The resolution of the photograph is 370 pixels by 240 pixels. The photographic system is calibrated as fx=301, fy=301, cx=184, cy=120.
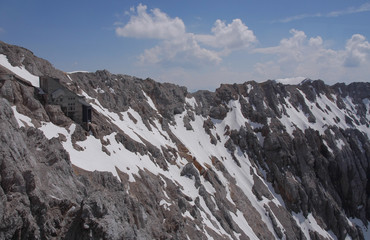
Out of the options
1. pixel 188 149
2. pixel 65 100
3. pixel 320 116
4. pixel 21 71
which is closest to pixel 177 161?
pixel 188 149

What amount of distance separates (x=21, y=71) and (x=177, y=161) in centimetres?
3304

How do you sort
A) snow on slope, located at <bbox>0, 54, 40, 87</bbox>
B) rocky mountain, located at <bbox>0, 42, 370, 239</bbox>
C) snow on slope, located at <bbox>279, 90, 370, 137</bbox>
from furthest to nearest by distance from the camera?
snow on slope, located at <bbox>279, 90, 370, 137</bbox> < snow on slope, located at <bbox>0, 54, 40, 87</bbox> < rocky mountain, located at <bbox>0, 42, 370, 239</bbox>

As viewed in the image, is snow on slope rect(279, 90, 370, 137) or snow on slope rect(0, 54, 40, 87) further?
snow on slope rect(279, 90, 370, 137)

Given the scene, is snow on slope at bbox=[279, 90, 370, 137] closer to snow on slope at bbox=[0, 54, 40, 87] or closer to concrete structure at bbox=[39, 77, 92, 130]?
concrete structure at bbox=[39, 77, 92, 130]

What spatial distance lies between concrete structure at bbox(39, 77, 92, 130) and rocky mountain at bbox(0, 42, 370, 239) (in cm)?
147

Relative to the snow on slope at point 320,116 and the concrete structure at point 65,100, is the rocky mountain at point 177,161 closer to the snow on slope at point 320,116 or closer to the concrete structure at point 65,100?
the snow on slope at point 320,116

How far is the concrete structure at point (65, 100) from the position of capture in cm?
4425

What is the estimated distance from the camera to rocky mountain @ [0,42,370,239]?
87.5ft

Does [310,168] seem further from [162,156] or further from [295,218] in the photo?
[162,156]

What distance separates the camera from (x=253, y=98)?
361 ft

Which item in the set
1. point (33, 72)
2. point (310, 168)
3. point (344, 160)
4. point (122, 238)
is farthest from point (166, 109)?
point (344, 160)

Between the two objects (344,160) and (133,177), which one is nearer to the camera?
(133,177)

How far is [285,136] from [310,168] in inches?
507

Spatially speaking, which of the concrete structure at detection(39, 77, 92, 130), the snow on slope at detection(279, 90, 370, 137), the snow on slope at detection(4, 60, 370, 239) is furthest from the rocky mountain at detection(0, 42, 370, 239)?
the concrete structure at detection(39, 77, 92, 130)
